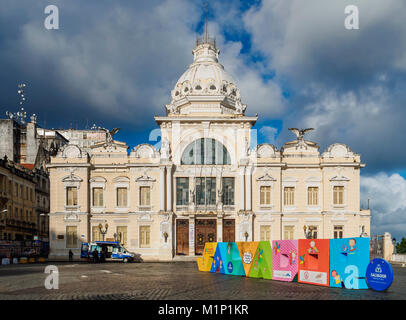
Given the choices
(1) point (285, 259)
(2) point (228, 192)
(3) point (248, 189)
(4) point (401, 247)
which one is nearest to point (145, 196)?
(2) point (228, 192)

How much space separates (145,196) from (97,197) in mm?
4846

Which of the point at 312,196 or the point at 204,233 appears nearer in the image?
the point at 204,233

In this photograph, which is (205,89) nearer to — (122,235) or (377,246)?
(122,235)

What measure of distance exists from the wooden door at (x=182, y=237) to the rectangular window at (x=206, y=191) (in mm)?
2520

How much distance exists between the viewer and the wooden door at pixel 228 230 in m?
45.6

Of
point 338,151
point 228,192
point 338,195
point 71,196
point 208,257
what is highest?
point 338,151

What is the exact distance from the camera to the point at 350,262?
18266mm

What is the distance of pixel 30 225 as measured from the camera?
57906 millimetres

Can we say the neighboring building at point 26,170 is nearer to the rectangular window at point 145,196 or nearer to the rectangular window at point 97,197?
the rectangular window at point 97,197

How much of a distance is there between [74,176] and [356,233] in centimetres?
2819

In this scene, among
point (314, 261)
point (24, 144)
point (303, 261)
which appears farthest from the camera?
point (24, 144)
